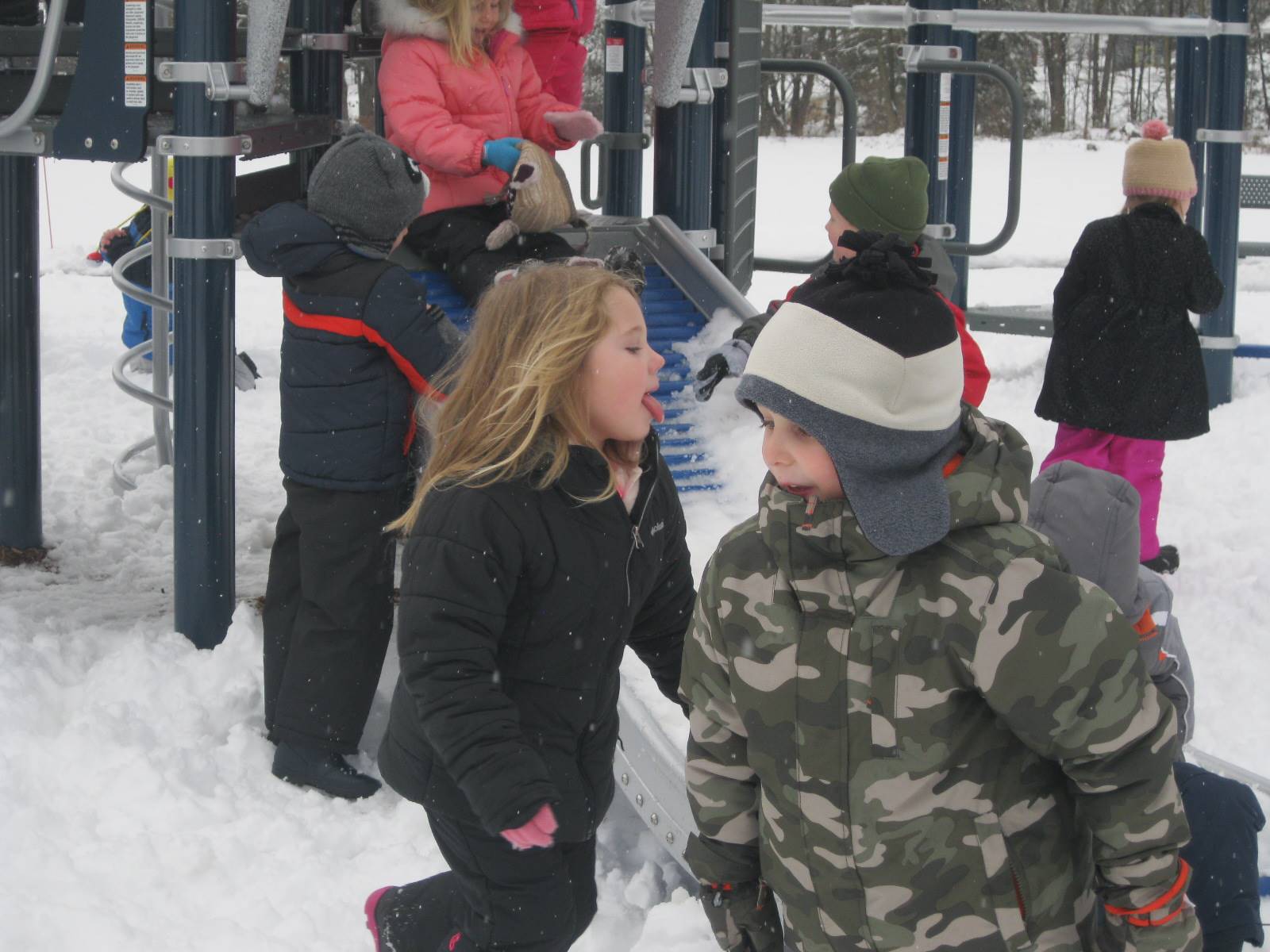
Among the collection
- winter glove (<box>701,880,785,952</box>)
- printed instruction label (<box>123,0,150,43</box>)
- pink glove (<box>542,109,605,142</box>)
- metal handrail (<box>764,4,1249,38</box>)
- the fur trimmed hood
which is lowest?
winter glove (<box>701,880,785,952</box>)

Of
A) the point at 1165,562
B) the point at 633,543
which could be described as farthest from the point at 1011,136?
the point at 633,543

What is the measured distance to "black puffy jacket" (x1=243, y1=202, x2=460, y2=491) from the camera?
385 cm

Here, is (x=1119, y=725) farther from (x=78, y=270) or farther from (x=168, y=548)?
(x=78, y=270)

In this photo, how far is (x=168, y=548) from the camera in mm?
5871

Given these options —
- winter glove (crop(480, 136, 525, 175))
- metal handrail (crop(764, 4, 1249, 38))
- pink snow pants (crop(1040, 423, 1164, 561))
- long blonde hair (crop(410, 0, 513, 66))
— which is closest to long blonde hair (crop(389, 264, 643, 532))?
winter glove (crop(480, 136, 525, 175))

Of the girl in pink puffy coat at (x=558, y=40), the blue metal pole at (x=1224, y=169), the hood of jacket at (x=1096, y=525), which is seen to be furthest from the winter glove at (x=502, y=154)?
the blue metal pole at (x=1224, y=169)

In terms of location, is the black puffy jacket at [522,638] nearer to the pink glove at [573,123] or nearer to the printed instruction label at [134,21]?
the printed instruction label at [134,21]

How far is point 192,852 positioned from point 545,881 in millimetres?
1306

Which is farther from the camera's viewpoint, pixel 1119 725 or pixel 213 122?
pixel 213 122

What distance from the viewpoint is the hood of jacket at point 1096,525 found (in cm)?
246

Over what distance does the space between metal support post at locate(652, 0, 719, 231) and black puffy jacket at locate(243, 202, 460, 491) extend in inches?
87.8

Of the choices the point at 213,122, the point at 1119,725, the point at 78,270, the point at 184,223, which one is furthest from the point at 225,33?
the point at 78,270

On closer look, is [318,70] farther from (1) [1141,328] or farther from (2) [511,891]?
(2) [511,891]

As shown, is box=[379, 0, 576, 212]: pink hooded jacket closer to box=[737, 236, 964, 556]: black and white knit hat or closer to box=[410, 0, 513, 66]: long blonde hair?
box=[410, 0, 513, 66]: long blonde hair
